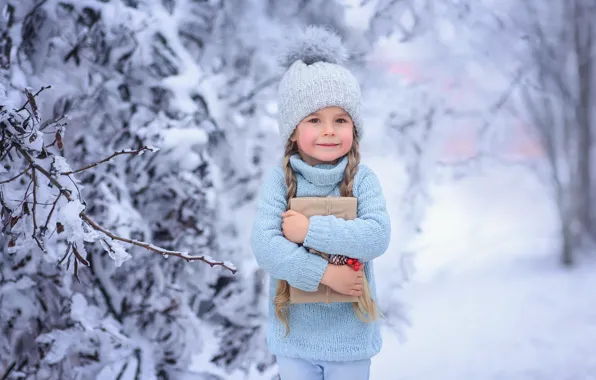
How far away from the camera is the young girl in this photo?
1635mm

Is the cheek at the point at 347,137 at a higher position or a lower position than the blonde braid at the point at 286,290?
higher

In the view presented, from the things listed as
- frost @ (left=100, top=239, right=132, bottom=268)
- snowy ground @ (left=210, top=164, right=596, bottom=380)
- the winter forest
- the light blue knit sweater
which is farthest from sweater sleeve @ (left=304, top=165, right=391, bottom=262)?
snowy ground @ (left=210, top=164, right=596, bottom=380)

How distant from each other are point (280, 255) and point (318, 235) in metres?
0.12

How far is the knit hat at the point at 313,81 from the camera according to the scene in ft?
5.67

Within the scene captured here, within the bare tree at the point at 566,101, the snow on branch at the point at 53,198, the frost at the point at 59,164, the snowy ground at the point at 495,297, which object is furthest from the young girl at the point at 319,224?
the bare tree at the point at 566,101

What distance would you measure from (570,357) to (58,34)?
3.07m

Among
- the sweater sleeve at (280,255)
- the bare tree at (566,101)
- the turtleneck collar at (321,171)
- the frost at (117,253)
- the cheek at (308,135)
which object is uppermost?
the bare tree at (566,101)

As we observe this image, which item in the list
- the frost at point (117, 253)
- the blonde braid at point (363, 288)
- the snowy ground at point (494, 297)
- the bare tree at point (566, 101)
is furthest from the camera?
the bare tree at point (566, 101)

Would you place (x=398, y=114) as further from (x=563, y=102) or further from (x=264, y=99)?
(x=563, y=102)

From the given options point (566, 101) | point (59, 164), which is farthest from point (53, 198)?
point (566, 101)

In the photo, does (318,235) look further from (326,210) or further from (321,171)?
(321,171)

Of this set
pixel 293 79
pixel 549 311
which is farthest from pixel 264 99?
pixel 549 311

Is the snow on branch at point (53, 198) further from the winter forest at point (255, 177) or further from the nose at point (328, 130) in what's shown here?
the nose at point (328, 130)

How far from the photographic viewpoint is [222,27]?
330cm
